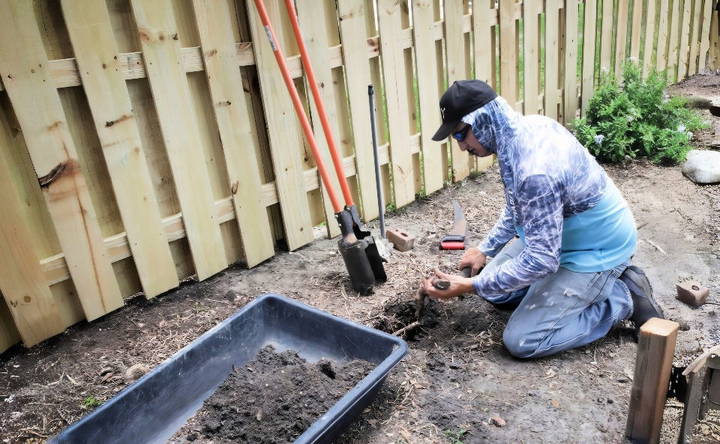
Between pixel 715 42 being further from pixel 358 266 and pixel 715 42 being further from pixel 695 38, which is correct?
pixel 358 266

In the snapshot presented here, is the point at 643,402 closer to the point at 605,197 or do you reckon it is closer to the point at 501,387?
the point at 501,387

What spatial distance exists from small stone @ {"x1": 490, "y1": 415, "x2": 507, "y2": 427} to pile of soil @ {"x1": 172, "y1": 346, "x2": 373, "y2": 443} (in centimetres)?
57

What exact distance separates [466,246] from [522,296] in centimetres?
81

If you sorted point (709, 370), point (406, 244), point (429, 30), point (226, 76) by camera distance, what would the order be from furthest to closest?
point (429, 30)
point (406, 244)
point (226, 76)
point (709, 370)

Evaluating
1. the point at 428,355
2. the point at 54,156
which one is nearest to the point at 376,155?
the point at 428,355

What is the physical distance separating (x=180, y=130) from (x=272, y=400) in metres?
1.69

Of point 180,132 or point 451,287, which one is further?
point 180,132

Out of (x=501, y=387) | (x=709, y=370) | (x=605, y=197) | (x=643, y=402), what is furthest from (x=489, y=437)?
(x=605, y=197)

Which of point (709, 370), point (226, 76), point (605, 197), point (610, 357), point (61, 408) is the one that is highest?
point (226, 76)

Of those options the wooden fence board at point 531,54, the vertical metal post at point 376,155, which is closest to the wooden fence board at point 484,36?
the wooden fence board at point 531,54

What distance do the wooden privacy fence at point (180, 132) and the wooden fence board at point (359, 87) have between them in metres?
0.01

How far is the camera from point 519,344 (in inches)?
108

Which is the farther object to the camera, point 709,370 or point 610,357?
point 610,357

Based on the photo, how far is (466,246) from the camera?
12.9ft
